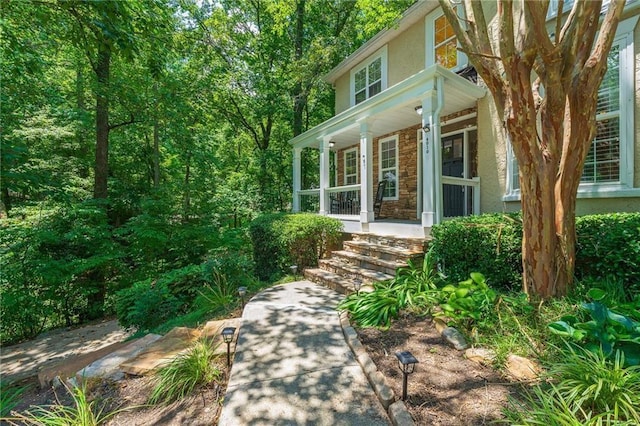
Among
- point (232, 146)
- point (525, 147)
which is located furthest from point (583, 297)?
point (232, 146)

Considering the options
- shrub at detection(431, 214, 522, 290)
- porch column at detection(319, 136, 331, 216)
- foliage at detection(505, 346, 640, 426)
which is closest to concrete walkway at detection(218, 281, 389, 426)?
foliage at detection(505, 346, 640, 426)

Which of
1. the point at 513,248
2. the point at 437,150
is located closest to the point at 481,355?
the point at 513,248

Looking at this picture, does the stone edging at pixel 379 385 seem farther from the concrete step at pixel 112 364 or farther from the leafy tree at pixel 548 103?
the concrete step at pixel 112 364

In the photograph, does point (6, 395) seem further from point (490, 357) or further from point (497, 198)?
point (497, 198)

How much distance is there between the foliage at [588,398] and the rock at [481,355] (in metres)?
0.47

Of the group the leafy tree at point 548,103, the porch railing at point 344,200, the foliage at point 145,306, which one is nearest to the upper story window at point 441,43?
the porch railing at point 344,200

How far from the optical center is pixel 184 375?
8.54ft

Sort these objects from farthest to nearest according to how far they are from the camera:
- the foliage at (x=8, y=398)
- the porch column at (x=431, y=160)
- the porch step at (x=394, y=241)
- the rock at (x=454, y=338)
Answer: the porch column at (x=431, y=160) → the porch step at (x=394, y=241) → the rock at (x=454, y=338) → the foliage at (x=8, y=398)

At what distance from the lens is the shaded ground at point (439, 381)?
2.01 m

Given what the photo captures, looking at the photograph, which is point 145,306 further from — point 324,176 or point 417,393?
point 324,176

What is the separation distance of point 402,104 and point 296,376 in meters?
5.50

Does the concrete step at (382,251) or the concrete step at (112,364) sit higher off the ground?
the concrete step at (382,251)

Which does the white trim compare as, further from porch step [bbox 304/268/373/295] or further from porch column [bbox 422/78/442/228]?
porch step [bbox 304/268/373/295]

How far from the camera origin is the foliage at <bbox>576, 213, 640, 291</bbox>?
3.29m
